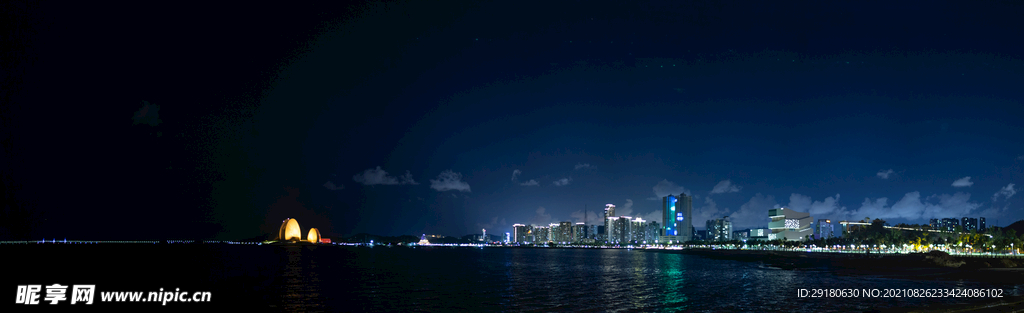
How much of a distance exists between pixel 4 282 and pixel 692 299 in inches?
2278

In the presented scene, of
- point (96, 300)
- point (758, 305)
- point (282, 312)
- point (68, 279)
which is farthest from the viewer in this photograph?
point (68, 279)

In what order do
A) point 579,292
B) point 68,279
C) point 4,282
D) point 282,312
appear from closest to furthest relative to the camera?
point 282,312 < point 579,292 < point 4,282 < point 68,279

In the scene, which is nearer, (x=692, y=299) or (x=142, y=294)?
(x=692, y=299)

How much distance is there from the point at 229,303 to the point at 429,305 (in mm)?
12477

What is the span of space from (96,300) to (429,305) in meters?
21.8

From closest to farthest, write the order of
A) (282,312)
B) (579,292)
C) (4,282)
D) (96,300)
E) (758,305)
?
1. (282,312)
2. (758,305)
3. (96,300)
4. (579,292)
5. (4,282)

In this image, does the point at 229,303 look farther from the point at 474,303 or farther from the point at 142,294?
the point at 474,303

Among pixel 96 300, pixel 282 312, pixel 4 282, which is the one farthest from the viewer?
pixel 4 282

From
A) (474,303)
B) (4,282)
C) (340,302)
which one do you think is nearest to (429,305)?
(474,303)

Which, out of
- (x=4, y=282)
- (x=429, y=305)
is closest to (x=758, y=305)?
(x=429, y=305)

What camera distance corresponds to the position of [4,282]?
50.2m

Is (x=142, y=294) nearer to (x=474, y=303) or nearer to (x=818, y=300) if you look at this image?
(x=474, y=303)

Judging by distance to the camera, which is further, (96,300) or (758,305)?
(96,300)

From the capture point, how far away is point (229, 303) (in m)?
34.8
